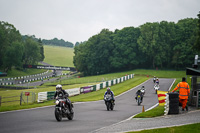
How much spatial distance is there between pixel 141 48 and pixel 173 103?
281ft

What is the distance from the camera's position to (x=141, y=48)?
328 feet

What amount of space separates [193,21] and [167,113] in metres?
82.2

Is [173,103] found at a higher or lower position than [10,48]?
lower

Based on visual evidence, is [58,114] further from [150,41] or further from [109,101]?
[150,41]

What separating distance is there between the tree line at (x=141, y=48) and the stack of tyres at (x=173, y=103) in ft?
250

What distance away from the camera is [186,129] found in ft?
34.4

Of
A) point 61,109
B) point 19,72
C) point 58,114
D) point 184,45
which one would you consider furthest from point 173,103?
point 19,72

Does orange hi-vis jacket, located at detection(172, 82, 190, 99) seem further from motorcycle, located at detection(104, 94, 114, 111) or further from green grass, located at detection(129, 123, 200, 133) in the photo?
motorcycle, located at detection(104, 94, 114, 111)

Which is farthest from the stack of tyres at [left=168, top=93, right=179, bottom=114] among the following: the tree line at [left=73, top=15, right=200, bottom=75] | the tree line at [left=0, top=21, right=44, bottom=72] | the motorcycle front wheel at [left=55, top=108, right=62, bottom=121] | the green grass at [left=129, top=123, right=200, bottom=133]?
the tree line at [left=0, top=21, right=44, bottom=72]

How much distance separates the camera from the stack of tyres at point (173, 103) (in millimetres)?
15422

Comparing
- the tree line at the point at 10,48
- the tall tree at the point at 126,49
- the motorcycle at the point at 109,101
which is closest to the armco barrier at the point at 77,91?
the motorcycle at the point at 109,101

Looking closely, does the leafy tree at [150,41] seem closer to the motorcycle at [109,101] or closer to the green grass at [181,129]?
the motorcycle at [109,101]

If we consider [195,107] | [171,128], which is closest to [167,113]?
[195,107]

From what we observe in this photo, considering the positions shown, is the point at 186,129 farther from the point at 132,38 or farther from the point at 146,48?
the point at 132,38
